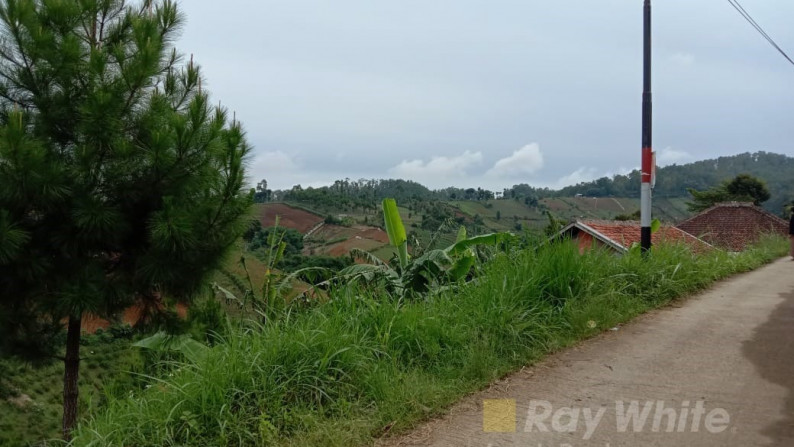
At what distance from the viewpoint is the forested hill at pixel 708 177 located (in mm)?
69113

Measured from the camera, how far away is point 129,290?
7492mm

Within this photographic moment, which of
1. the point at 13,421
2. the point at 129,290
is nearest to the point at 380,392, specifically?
the point at 129,290

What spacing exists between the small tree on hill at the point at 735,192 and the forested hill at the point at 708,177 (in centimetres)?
741

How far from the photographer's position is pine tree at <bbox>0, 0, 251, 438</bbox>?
6.73m

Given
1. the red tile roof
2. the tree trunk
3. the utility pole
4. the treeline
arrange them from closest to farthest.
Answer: the tree trunk < the utility pole < the red tile roof < the treeline

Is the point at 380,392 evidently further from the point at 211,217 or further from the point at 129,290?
the point at 129,290

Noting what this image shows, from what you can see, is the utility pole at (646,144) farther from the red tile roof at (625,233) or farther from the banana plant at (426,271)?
the banana plant at (426,271)

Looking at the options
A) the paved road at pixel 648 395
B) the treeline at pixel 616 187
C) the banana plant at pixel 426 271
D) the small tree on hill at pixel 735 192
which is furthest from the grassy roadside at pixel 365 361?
the small tree on hill at pixel 735 192

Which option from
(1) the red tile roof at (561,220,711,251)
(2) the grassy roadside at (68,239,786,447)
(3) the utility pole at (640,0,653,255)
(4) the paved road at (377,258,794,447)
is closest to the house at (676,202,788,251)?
(1) the red tile roof at (561,220,711,251)

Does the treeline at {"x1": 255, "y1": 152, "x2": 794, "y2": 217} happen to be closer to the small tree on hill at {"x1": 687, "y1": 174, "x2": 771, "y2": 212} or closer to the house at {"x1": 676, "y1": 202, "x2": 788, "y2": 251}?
the small tree on hill at {"x1": 687, "y1": 174, "x2": 771, "y2": 212}

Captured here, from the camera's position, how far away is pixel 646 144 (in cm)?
859

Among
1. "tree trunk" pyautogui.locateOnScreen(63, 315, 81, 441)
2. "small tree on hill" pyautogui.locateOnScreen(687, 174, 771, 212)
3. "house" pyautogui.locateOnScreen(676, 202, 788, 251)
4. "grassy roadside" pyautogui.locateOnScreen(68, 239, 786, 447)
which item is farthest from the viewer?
"small tree on hill" pyautogui.locateOnScreen(687, 174, 771, 212)

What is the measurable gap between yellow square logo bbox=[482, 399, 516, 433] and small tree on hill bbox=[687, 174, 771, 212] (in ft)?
180

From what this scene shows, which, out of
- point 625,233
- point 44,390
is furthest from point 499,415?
point 625,233
